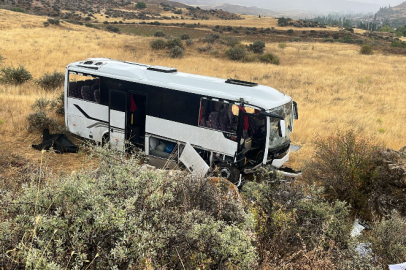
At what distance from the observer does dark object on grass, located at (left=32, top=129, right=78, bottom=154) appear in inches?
410

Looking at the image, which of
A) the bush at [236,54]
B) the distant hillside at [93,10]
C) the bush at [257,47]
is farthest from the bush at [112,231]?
the distant hillside at [93,10]

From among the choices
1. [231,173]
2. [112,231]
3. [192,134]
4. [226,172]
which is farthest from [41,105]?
[112,231]

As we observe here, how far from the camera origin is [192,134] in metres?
9.07

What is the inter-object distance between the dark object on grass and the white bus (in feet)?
2.65

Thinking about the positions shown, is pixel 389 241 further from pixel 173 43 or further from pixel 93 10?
pixel 93 10

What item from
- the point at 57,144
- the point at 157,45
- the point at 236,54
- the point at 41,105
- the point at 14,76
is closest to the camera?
the point at 57,144

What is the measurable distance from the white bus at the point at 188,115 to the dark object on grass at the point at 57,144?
0.81m

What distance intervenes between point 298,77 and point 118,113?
1891 cm

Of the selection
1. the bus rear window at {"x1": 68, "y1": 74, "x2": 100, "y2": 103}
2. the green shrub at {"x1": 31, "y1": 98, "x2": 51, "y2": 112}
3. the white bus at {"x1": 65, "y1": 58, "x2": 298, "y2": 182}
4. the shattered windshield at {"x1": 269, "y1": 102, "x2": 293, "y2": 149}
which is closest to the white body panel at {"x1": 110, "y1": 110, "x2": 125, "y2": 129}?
the white bus at {"x1": 65, "y1": 58, "x2": 298, "y2": 182}

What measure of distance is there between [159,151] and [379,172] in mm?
6120

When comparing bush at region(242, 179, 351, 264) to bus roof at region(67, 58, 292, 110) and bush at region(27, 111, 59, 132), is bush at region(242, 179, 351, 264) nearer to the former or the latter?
bus roof at region(67, 58, 292, 110)

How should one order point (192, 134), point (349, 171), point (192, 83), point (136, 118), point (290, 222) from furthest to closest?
point (136, 118)
point (192, 83)
point (192, 134)
point (349, 171)
point (290, 222)

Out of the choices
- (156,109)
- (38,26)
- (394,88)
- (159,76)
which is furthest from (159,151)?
(38,26)

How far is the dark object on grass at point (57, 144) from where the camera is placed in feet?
34.1
